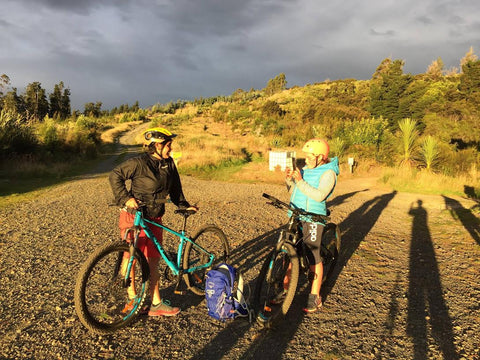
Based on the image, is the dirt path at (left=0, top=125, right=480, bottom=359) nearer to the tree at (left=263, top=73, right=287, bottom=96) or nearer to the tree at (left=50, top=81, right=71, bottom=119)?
the tree at (left=50, top=81, right=71, bottom=119)

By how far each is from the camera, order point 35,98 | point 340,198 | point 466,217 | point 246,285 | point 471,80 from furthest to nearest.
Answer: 1. point 35,98
2. point 471,80
3. point 340,198
4. point 466,217
5. point 246,285

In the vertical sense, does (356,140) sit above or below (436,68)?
below

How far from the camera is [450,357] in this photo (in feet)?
8.97

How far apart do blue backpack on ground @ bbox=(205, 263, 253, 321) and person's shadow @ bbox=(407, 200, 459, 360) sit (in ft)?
5.69

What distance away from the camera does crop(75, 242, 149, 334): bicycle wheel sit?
8.65 ft

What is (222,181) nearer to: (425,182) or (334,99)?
(425,182)

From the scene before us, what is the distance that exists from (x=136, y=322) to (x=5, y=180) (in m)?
12.9

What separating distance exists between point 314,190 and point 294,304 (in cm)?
154

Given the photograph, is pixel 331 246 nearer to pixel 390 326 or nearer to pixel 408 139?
pixel 390 326

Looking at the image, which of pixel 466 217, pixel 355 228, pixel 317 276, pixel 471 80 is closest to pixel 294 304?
pixel 317 276

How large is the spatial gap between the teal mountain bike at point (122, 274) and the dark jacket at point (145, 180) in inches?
5.9

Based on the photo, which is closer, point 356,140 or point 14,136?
point 14,136

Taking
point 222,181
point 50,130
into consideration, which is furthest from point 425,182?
point 50,130

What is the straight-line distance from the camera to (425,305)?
3.68 m
